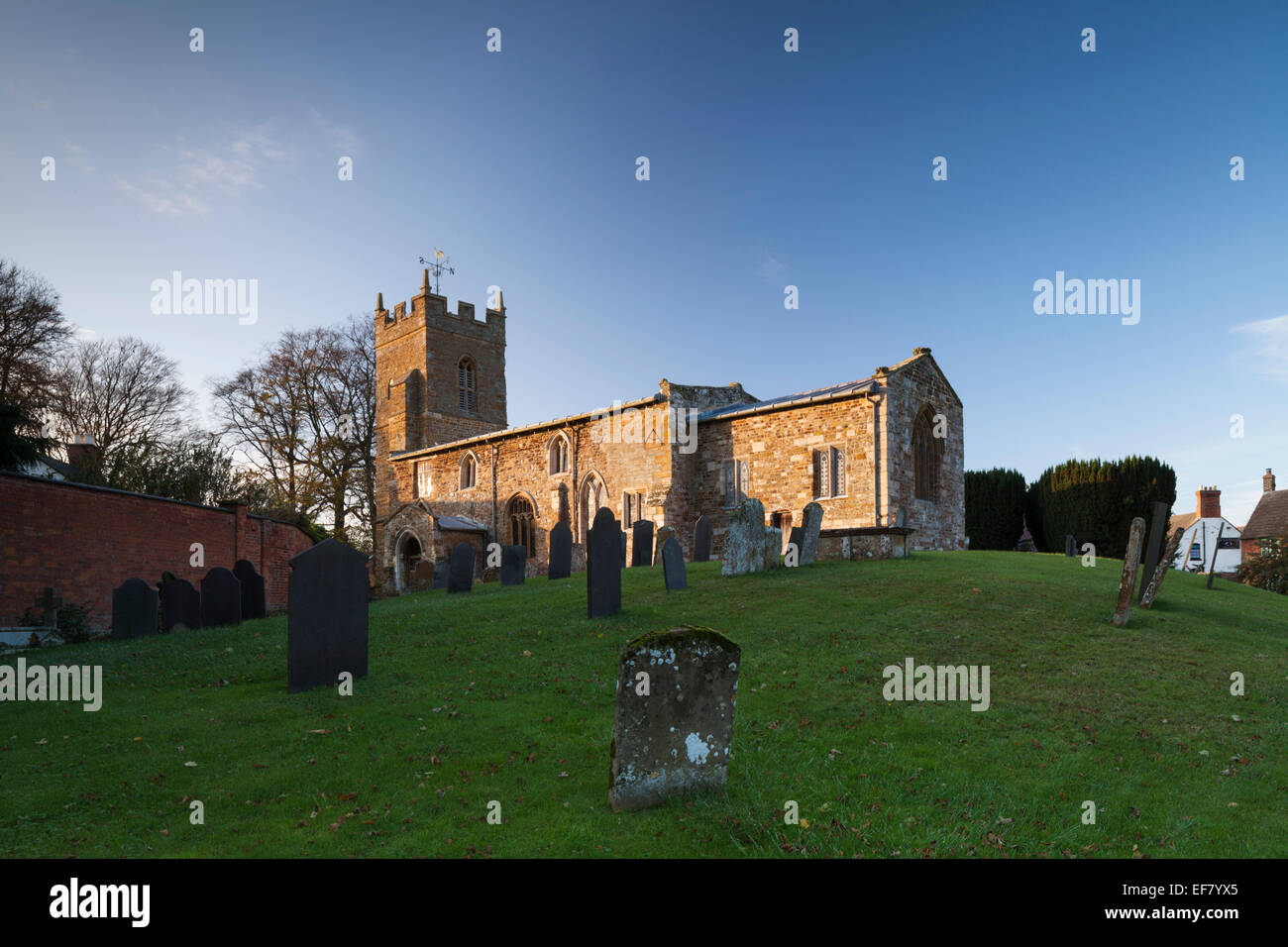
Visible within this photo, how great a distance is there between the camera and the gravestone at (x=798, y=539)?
16.2 meters

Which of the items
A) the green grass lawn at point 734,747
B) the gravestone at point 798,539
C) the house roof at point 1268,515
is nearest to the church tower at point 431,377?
the gravestone at point 798,539

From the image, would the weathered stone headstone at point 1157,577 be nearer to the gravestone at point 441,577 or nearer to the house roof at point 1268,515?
the gravestone at point 441,577

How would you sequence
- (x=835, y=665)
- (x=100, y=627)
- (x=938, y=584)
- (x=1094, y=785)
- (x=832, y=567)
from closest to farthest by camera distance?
(x=1094, y=785), (x=835, y=665), (x=938, y=584), (x=832, y=567), (x=100, y=627)

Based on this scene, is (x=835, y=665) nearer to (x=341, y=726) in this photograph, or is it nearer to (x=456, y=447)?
(x=341, y=726)

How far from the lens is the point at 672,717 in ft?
17.5

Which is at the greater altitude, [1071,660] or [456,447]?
[456,447]

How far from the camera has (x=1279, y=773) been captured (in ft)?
19.8

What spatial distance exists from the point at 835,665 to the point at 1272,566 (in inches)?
852

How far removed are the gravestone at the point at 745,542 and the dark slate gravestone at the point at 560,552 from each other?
4390 millimetres

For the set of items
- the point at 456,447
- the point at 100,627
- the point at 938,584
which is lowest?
the point at 100,627

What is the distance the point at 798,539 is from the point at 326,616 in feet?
34.2

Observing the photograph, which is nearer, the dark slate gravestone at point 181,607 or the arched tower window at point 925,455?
the dark slate gravestone at point 181,607

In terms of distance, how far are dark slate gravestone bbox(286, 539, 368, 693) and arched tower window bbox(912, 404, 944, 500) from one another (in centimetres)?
1990
